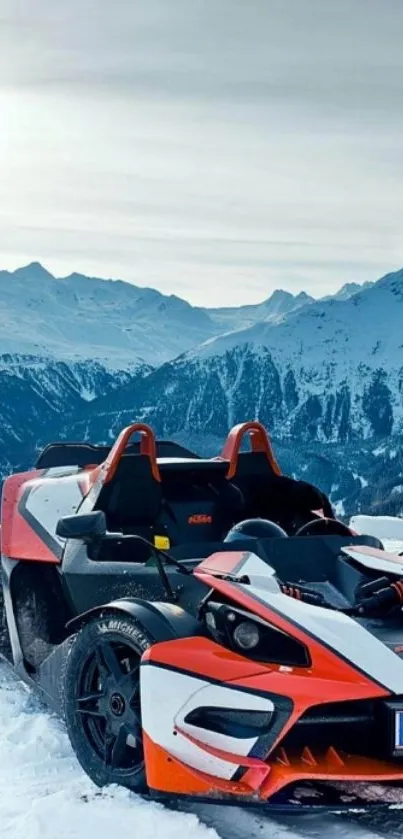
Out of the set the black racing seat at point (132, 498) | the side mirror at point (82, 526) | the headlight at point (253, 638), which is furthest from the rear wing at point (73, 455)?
the headlight at point (253, 638)

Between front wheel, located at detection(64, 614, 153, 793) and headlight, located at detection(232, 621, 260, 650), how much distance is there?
0.42m

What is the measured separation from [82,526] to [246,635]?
1.39 metres

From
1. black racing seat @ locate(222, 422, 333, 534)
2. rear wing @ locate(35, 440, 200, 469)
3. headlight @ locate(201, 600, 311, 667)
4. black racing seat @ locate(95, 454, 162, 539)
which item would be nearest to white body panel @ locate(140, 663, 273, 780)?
headlight @ locate(201, 600, 311, 667)

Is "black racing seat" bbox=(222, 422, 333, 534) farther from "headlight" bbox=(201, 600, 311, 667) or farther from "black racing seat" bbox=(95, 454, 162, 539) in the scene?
"headlight" bbox=(201, 600, 311, 667)

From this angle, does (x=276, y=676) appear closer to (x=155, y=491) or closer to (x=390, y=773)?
(x=390, y=773)

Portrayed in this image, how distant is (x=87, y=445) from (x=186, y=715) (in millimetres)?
4860

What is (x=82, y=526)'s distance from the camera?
18.5 feet

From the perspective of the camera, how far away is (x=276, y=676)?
4324 millimetres

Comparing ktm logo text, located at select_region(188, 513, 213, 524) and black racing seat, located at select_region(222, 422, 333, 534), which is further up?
black racing seat, located at select_region(222, 422, 333, 534)

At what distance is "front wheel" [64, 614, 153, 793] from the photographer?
4.83 m

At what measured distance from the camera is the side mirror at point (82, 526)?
5.64 metres

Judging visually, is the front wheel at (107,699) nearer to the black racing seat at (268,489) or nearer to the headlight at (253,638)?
the headlight at (253,638)

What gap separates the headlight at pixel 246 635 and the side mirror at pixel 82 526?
1.29m

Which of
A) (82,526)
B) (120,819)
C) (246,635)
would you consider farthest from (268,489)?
(120,819)
